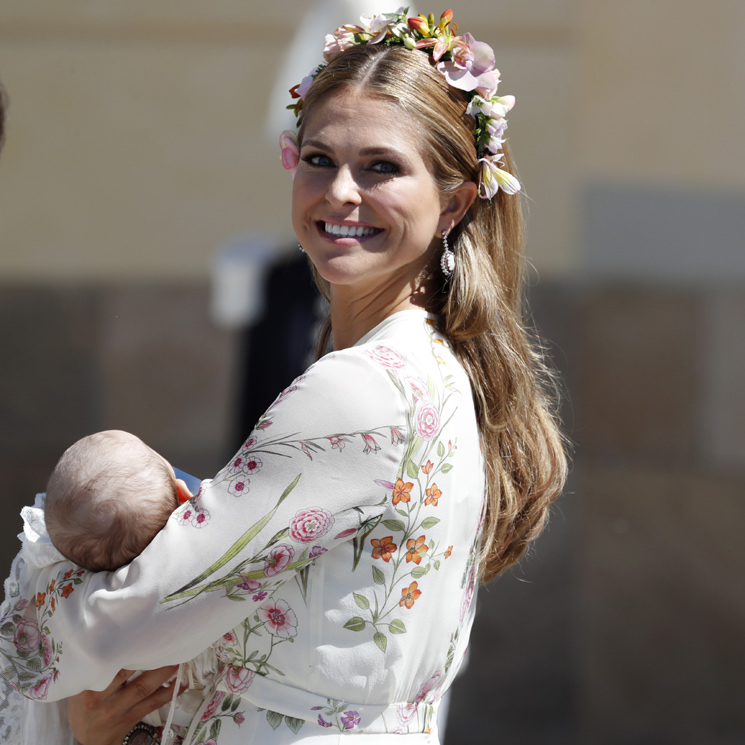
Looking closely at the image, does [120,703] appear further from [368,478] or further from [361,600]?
[368,478]

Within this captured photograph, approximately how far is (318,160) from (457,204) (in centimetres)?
27

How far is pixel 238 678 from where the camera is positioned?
1.59 metres

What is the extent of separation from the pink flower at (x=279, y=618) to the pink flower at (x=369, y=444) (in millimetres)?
270

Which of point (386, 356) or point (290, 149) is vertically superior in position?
point (290, 149)

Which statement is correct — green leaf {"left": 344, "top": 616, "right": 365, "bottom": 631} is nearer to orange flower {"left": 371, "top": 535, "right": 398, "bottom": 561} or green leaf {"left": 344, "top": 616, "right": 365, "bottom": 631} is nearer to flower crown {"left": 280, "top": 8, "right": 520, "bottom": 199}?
orange flower {"left": 371, "top": 535, "right": 398, "bottom": 561}

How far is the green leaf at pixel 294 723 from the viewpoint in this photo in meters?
1.55

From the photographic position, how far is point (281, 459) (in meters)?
1.46

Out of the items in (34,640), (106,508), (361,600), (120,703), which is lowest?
(120,703)

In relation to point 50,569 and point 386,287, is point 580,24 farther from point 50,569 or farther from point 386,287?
point 50,569

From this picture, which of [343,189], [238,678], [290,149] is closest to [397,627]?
[238,678]

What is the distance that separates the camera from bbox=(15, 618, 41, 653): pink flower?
5.23 feet

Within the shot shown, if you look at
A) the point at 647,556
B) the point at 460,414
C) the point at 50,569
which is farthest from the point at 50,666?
the point at 647,556

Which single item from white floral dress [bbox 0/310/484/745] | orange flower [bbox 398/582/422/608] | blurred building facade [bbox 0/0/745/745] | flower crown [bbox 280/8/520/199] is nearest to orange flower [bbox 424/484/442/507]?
white floral dress [bbox 0/310/484/745]

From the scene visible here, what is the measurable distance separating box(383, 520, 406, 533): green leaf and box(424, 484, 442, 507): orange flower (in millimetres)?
53
